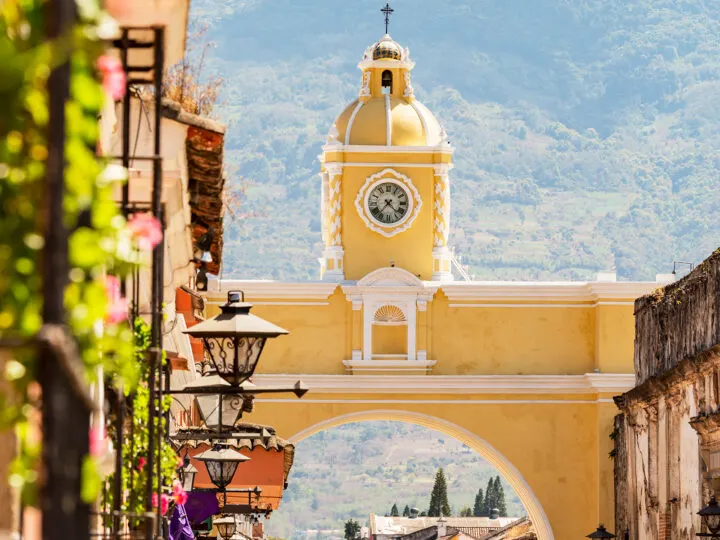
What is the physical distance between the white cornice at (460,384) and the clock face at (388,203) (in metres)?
2.99

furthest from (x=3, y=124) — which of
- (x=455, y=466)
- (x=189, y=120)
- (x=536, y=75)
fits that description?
(x=536, y=75)

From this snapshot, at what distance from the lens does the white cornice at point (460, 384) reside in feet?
114

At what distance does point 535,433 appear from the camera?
35281 millimetres

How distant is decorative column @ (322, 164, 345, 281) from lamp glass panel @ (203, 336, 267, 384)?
1012 inches

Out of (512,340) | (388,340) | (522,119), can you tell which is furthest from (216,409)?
(522,119)

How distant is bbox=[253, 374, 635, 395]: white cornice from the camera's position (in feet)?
114

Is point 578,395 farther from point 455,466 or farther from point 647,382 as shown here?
point 455,466

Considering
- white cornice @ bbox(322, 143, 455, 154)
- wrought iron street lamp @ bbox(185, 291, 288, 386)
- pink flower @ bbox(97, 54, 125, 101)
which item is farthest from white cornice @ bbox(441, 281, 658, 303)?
pink flower @ bbox(97, 54, 125, 101)

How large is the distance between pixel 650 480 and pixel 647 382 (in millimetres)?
1136

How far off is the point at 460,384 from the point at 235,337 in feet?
83.4

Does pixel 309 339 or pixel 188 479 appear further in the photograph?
pixel 309 339

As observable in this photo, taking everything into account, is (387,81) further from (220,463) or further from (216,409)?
(216,409)

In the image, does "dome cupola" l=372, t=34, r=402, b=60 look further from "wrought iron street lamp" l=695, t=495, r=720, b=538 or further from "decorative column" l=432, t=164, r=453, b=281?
"wrought iron street lamp" l=695, t=495, r=720, b=538

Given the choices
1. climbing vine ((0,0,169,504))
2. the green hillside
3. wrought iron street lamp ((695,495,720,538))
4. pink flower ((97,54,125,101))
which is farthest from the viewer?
the green hillside
